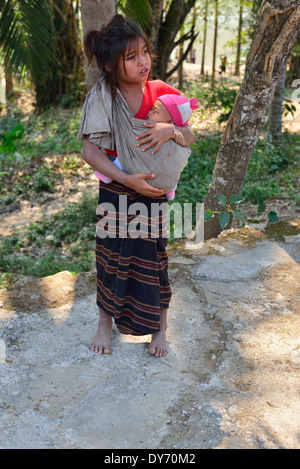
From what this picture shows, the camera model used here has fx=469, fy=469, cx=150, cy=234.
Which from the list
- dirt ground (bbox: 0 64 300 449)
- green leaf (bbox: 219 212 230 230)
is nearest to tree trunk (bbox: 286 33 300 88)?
green leaf (bbox: 219 212 230 230)

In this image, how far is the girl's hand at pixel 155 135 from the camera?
81.7 inches

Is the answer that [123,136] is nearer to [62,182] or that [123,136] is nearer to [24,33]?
[24,33]

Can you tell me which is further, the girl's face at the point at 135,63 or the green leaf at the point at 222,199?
the green leaf at the point at 222,199

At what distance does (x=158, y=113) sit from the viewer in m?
2.13

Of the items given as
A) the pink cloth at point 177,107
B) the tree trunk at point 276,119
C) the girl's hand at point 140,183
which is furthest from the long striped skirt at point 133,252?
the tree trunk at point 276,119

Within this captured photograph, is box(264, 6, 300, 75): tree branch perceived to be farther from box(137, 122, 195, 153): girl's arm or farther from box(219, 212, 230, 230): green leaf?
box(137, 122, 195, 153): girl's arm

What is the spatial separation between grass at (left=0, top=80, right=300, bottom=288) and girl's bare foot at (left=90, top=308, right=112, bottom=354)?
1.96 meters

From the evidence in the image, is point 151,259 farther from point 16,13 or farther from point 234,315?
point 16,13

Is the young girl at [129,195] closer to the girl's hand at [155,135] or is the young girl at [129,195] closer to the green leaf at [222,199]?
the girl's hand at [155,135]

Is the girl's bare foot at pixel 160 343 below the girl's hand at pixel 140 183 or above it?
below

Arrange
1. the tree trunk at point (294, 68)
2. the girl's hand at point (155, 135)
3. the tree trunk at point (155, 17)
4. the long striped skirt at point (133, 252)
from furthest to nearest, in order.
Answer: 1. the tree trunk at point (294, 68)
2. the tree trunk at point (155, 17)
3. the long striped skirt at point (133, 252)
4. the girl's hand at point (155, 135)

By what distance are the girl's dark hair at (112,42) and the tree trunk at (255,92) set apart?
174cm

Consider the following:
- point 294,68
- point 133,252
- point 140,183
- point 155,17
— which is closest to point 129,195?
point 140,183

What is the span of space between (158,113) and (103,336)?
1187 mm
